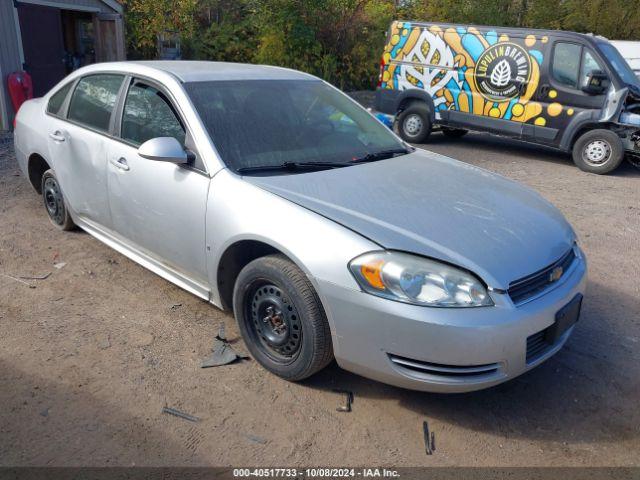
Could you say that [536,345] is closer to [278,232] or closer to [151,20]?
[278,232]

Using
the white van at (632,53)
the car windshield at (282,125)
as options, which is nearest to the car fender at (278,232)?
the car windshield at (282,125)

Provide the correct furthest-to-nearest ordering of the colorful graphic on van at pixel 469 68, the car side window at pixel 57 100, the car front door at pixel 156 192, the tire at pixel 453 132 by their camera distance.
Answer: the tire at pixel 453 132 → the colorful graphic on van at pixel 469 68 → the car side window at pixel 57 100 → the car front door at pixel 156 192

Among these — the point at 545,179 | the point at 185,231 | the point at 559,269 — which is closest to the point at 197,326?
the point at 185,231

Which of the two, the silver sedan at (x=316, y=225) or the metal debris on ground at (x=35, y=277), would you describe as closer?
the silver sedan at (x=316, y=225)

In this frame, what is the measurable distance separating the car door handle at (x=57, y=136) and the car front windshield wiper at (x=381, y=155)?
250 centimetres

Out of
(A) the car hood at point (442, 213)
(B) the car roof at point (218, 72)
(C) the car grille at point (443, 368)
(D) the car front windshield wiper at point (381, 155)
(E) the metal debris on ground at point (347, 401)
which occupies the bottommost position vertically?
(E) the metal debris on ground at point (347, 401)

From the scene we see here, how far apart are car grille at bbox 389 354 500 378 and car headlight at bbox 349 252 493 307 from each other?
29 centimetres

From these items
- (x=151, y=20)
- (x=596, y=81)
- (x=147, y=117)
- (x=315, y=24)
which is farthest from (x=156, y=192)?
(x=315, y=24)

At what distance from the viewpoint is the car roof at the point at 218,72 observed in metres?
3.73

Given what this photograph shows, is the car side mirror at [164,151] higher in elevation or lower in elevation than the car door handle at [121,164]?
higher

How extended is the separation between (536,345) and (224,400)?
1.62 meters

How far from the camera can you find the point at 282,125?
3670 mm

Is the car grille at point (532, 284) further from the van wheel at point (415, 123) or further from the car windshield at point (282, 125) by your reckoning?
the van wheel at point (415, 123)

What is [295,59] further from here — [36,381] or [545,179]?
[36,381]
